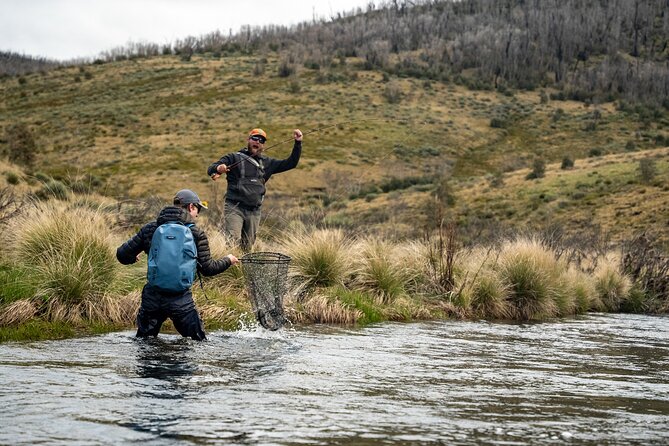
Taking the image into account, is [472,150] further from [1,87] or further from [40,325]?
[40,325]

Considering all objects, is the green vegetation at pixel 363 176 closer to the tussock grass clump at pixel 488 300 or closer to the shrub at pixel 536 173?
the tussock grass clump at pixel 488 300

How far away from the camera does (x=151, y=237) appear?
28.1 ft

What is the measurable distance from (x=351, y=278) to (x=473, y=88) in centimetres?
8792

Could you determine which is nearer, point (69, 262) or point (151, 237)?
point (151, 237)

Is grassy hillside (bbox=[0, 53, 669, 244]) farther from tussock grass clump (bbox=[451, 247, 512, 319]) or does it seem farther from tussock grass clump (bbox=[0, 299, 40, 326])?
tussock grass clump (bbox=[0, 299, 40, 326])

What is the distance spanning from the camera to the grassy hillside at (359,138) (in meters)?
43.8

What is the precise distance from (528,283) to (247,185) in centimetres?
583

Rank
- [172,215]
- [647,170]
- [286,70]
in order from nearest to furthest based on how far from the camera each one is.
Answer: [172,215]
[647,170]
[286,70]

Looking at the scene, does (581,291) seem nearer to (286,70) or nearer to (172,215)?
(172,215)

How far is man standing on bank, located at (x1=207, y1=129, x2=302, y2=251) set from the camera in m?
12.9

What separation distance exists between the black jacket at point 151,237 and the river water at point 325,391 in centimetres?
90

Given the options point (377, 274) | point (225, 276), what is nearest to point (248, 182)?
point (225, 276)

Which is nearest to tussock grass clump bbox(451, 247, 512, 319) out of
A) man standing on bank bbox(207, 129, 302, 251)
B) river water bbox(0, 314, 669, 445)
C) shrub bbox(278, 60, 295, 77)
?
river water bbox(0, 314, 669, 445)

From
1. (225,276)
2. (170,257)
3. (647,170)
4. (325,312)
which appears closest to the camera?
(170,257)
